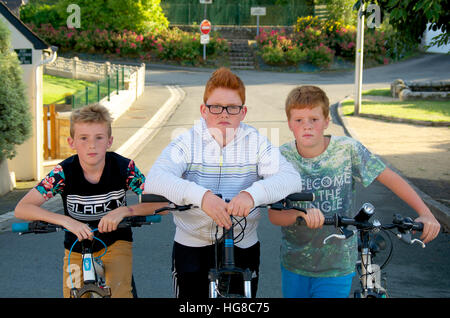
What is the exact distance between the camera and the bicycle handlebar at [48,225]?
9.61 feet

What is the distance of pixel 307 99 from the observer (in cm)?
326

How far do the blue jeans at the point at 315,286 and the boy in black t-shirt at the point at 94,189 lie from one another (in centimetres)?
91

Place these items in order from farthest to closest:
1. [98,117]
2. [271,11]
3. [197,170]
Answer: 1. [271,11]
2. [98,117]
3. [197,170]

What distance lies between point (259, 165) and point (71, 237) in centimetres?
123

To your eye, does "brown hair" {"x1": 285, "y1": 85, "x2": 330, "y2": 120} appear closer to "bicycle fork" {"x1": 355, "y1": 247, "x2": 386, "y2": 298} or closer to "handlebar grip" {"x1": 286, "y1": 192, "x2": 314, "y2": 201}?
"handlebar grip" {"x1": 286, "y1": 192, "x2": 314, "y2": 201}

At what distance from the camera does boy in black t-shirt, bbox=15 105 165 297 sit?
3.34m

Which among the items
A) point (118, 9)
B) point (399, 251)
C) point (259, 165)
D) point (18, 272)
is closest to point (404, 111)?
point (399, 251)

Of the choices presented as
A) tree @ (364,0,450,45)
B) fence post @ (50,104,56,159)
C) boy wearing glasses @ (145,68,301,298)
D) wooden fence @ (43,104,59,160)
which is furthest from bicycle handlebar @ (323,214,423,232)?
fence post @ (50,104,56,159)

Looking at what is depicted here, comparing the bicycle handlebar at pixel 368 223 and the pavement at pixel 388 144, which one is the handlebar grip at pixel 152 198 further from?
the pavement at pixel 388 144

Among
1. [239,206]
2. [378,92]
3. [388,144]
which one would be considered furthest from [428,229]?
[378,92]

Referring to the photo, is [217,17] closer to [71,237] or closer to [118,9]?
[118,9]

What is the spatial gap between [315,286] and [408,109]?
803 inches

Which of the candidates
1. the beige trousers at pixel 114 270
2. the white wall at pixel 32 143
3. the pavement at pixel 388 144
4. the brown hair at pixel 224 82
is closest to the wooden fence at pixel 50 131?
the pavement at pixel 388 144

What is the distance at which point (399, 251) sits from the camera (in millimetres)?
7031
